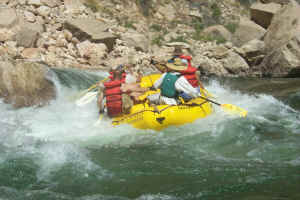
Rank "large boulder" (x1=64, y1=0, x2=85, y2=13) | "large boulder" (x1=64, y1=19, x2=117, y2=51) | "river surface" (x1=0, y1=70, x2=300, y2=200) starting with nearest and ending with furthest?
"river surface" (x1=0, y1=70, x2=300, y2=200), "large boulder" (x1=64, y1=19, x2=117, y2=51), "large boulder" (x1=64, y1=0, x2=85, y2=13)

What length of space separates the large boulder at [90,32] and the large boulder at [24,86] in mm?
4451

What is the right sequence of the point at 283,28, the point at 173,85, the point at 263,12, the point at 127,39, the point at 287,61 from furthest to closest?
1. the point at 263,12
2. the point at 127,39
3. the point at 283,28
4. the point at 287,61
5. the point at 173,85

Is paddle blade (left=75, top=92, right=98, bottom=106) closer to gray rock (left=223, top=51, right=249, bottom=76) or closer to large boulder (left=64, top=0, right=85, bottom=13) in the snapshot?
gray rock (left=223, top=51, right=249, bottom=76)

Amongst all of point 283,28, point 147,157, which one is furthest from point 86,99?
point 283,28

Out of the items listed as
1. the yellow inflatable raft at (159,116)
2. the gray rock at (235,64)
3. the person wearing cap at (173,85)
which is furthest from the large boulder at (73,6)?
the yellow inflatable raft at (159,116)

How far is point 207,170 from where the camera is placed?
132 inches

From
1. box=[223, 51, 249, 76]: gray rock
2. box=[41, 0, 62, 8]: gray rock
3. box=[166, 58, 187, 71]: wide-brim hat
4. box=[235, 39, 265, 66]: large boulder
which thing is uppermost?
box=[166, 58, 187, 71]: wide-brim hat

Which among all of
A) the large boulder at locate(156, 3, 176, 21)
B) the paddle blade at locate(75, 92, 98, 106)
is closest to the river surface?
the paddle blade at locate(75, 92, 98, 106)

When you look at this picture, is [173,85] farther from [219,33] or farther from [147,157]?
[219,33]

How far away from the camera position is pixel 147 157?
3.85m

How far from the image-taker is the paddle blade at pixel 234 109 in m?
5.25

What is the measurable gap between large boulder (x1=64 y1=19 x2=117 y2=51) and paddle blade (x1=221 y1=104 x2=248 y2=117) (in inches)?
259

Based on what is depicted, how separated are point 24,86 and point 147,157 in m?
3.57

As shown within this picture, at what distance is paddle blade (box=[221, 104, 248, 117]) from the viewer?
17.2 ft
